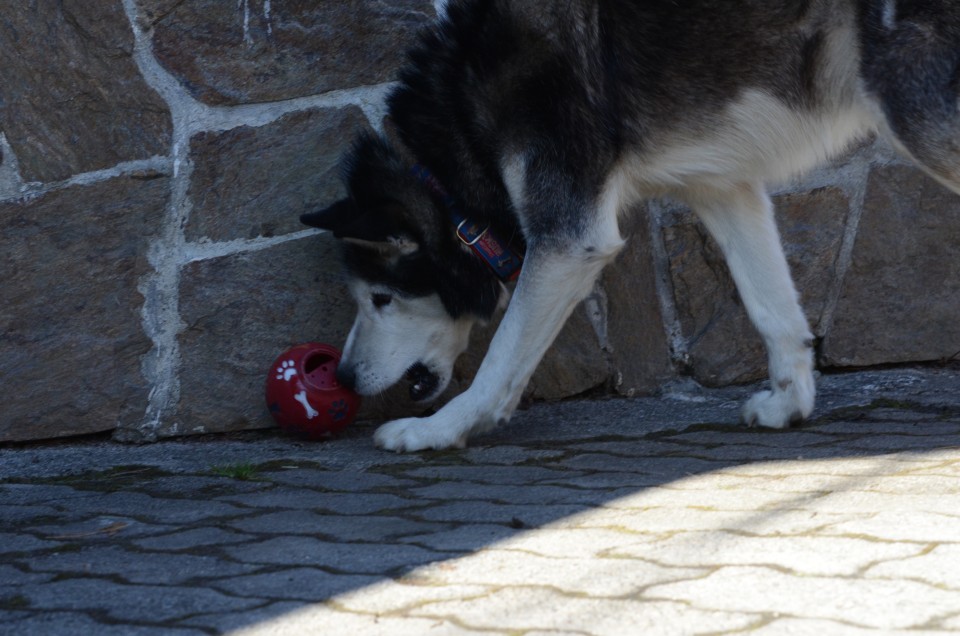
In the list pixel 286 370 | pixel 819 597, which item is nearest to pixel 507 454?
pixel 286 370

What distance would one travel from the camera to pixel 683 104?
345 cm

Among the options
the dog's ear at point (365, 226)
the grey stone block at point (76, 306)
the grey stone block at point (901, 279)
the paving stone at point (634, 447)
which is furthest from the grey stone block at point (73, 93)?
the grey stone block at point (901, 279)

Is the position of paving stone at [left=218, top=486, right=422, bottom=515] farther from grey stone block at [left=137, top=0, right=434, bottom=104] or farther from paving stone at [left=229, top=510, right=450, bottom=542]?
grey stone block at [left=137, top=0, right=434, bottom=104]

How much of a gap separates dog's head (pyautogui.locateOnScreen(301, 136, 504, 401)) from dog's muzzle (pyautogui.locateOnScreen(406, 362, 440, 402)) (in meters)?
0.03

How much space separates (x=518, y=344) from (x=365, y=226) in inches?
23.7

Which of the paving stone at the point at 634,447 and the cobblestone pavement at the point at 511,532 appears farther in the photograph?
the paving stone at the point at 634,447

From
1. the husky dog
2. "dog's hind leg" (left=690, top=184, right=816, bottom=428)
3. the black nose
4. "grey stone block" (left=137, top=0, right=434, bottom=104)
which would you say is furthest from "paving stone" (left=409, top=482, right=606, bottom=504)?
"grey stone block" (left=137, top=0, right=434, bottom=104)

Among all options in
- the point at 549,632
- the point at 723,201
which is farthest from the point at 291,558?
the point at 723,201

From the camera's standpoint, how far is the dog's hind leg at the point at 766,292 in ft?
12.1

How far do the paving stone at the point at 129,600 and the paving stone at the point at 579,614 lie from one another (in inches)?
15.8

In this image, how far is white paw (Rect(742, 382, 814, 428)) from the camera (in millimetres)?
3662

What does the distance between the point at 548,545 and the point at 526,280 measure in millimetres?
1321

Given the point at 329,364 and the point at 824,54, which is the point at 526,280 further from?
the point at 824,54

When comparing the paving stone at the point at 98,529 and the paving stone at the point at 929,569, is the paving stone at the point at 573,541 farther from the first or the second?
the paving stone at the point at 98,529
